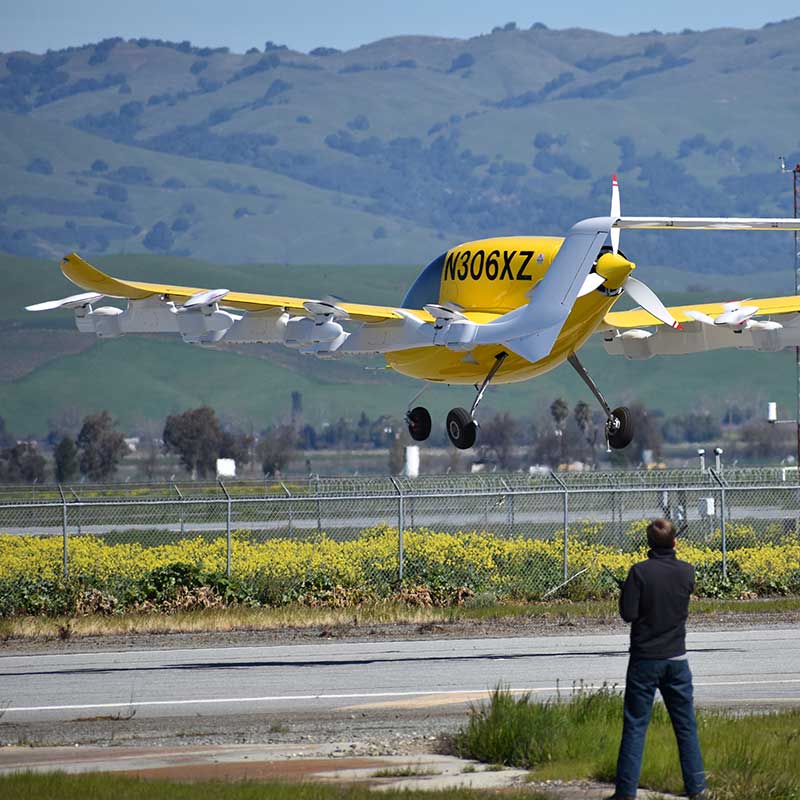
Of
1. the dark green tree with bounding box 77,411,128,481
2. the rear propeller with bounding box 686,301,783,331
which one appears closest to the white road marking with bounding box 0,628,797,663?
the rear propeller with bounding box 686,301,783,331

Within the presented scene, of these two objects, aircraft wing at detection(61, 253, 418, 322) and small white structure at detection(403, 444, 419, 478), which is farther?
small white structure at detection(403, 444, 419, 478)

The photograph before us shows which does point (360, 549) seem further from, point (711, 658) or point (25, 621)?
point (711, 658)

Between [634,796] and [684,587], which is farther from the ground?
[684,587]

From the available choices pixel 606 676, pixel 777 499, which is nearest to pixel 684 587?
pixel 606 676

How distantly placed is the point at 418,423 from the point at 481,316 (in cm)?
460

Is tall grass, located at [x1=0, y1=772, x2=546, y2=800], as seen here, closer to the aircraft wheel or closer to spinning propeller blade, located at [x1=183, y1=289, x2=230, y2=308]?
spinning propeller blade, located at [x1=183, y1=289, x2=230, y2=308]

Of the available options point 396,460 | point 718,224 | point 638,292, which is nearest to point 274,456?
point 396,460

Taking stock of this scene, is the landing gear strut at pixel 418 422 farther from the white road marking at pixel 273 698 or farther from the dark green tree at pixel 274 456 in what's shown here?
the dark green tree at pixel 274 456

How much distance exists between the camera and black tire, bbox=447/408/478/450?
32000 millimetres

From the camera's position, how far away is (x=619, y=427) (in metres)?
31.4

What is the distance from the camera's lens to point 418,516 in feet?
239

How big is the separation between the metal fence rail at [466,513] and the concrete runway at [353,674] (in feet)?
18.8

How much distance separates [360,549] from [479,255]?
11696 millimetres

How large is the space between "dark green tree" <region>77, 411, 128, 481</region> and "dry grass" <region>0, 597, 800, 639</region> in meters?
109
